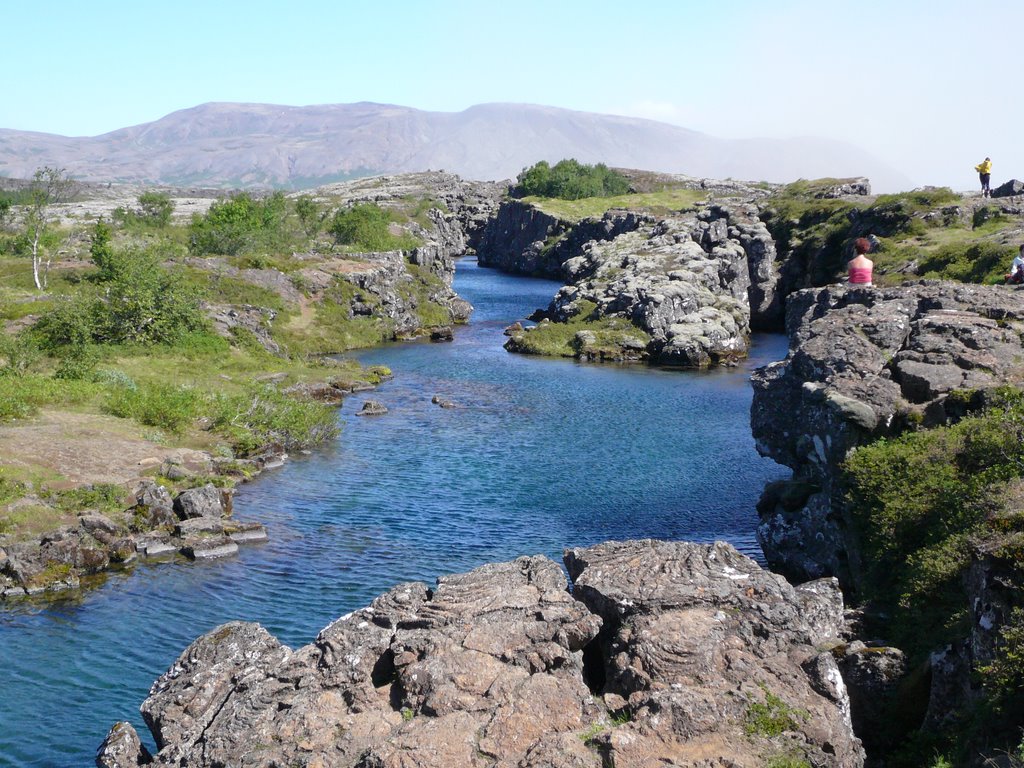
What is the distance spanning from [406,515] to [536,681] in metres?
24.6

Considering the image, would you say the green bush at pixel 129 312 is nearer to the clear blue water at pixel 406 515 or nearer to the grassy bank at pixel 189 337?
the grassy bank at pixel 189 337

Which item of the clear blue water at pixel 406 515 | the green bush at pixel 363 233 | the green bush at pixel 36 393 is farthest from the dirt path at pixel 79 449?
the green bush at pixel 363 233

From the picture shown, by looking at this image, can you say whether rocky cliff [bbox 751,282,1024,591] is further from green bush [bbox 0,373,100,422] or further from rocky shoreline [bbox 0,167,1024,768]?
green bush [bbox 0,373,100,422]

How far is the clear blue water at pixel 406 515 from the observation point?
88.3 feet

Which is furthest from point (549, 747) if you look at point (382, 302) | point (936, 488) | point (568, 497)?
point (382, 302)

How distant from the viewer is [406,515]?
42406mm

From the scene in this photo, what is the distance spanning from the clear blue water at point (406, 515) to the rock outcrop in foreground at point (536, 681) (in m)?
6.41

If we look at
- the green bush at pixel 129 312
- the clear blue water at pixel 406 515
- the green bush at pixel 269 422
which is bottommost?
the clear blue water at pixel 406 515

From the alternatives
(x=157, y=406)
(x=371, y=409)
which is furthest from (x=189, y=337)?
(x=157, y=406)

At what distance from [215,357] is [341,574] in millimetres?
41977

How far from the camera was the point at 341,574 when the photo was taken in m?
35.0

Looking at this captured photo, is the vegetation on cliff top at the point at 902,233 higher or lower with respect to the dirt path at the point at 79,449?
higher

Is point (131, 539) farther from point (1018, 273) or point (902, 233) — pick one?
point (902, 233)

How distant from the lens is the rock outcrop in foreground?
16859 mm
